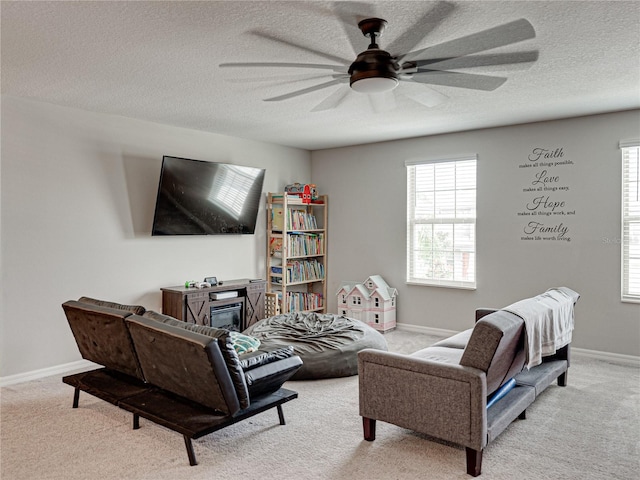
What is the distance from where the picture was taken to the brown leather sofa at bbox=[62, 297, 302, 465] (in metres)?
2.56

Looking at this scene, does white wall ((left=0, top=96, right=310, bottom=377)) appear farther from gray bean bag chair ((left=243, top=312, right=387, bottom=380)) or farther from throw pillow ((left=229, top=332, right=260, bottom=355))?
throw pillow ((left=229, top=332, right=260, bottom=355))

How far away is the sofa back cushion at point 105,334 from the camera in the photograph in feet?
10.1

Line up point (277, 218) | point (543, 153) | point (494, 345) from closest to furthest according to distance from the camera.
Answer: point (494, 345) → point (543, 153) → point (277, 218)

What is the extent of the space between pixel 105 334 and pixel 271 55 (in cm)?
219

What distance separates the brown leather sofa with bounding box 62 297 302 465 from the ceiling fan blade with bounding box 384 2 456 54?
2.03 m

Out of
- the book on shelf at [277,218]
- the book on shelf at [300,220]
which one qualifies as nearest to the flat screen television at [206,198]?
the book on shelf at [277,218]

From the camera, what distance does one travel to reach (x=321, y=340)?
434 cm

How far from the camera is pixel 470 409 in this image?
2537 millimetres

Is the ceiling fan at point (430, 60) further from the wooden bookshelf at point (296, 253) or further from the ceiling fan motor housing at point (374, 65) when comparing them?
the wooden bookshelf at point (296, 253)

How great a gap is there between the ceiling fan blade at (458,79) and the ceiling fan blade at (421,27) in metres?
0.19

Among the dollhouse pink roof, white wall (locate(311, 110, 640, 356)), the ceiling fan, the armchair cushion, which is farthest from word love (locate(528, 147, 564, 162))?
the armchair cushion

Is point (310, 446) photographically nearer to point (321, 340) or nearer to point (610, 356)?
point (321, 340)

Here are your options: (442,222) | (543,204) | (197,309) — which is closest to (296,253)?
(197,309)


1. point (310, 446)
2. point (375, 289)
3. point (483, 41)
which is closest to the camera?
point (483, 41)
